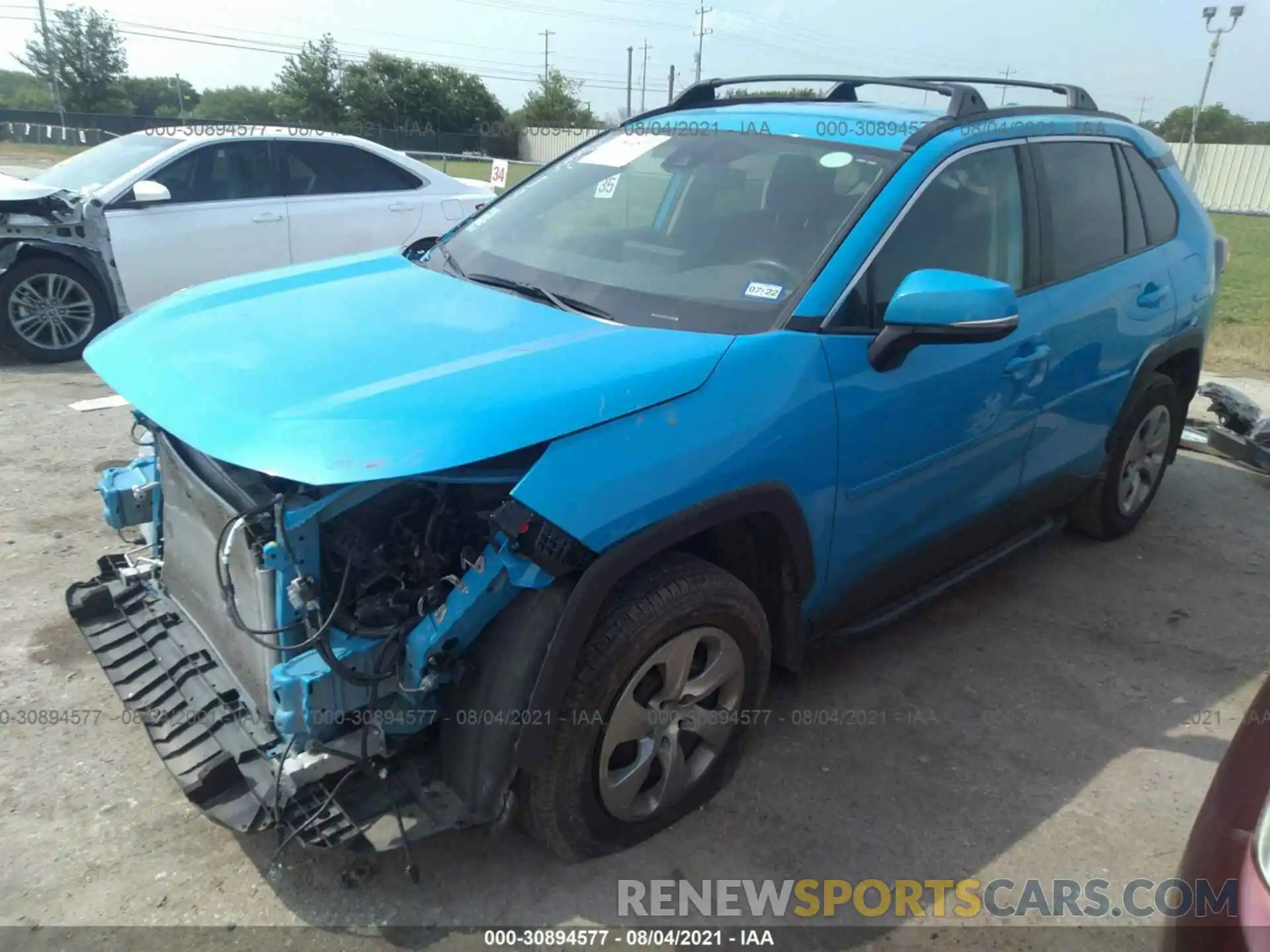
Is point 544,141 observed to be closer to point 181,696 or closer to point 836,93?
point 836,93

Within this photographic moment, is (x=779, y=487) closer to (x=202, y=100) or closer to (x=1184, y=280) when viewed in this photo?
(x=1184, y=280)

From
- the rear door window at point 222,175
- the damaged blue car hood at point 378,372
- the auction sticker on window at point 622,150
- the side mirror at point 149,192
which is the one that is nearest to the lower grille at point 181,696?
the damaged blue car hood at point 378,372

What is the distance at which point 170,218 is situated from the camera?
7027 millimetres

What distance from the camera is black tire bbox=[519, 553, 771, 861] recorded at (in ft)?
7.30

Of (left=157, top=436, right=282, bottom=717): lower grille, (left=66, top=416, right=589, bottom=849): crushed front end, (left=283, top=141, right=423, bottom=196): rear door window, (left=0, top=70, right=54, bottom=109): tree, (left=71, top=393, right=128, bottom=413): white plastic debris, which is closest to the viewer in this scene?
(left=66, top=416, right=589, bottom=849): crushed front end

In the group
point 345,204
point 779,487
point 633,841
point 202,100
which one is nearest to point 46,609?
point 633,841

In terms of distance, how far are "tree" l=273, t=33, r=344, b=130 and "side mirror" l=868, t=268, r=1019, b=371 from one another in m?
59.0

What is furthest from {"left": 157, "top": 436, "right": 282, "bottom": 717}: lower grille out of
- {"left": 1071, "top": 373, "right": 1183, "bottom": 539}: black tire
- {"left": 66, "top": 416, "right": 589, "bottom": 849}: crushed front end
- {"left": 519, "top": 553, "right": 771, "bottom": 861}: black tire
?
{"left": 1071, "top": 373, "right": 1183, "bottom": 539}: black tire

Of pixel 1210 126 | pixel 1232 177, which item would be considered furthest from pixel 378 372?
pixel 1210 126

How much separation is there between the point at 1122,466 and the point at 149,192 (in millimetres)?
6626

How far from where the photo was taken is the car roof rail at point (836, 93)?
3219mm

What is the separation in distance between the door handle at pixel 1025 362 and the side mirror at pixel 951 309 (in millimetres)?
617

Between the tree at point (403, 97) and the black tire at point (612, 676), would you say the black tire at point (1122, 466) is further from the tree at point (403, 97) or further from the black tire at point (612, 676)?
the tree at point (403, 97)

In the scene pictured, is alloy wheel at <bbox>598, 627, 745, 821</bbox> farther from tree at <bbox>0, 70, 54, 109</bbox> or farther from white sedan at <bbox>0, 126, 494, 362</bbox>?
tree at <bbox>0, 70, 54, 109</bbox>
